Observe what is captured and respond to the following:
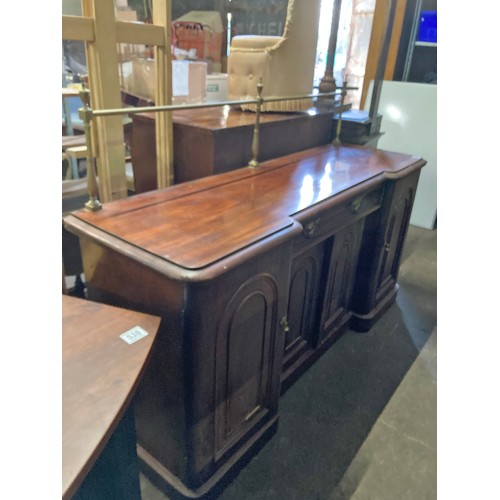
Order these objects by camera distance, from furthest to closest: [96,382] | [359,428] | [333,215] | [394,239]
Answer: [394,239]
[359,428]
[333,215]
[96,382]

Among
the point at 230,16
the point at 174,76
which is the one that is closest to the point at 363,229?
the point at 174,76

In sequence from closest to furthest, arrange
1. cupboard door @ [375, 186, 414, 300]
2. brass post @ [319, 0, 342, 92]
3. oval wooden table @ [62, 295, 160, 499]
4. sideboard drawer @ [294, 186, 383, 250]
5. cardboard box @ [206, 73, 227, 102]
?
oval wooden table @ [62, 295, 160, 499], sideboard drawer @ [294, 186, 383, 250], cupboard door @ [375, 186, 414, 300], cardboard box @ [206, 73, 227, 102], brass post @ [319, 0, 342, 92]

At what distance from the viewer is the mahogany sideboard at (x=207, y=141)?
1.71 metres

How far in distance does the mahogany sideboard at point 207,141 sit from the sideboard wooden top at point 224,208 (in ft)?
0.26

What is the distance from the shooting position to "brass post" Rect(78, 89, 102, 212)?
1.15m

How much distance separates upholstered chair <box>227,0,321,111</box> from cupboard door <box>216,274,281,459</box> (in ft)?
3.76

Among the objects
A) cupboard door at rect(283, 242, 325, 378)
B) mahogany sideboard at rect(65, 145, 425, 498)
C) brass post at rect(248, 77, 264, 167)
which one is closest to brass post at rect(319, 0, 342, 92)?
mahogany sideboard at rect(65, 145, 425, 498)

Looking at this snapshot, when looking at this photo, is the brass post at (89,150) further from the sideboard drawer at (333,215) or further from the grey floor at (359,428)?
the grey floor at (359,428)

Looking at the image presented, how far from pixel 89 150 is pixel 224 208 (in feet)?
1.44

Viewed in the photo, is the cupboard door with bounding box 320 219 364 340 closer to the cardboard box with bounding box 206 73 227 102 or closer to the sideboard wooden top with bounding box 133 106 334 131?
the sideboard wooden top with bounding box 133 106 334 131

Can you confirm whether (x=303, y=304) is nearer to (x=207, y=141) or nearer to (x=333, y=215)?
(x=333, y=215)

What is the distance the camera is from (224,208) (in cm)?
139

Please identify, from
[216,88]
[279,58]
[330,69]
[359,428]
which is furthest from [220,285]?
[330,69]

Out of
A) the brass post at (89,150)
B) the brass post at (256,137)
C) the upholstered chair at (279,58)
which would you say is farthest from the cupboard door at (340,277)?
the brass post at (89,150)
